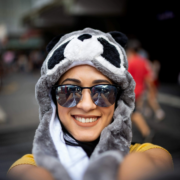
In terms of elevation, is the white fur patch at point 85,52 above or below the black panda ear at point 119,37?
below

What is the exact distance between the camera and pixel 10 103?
26.1 feet

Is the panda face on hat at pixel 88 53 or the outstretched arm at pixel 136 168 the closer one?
the outstretched arm at pixel 136 168

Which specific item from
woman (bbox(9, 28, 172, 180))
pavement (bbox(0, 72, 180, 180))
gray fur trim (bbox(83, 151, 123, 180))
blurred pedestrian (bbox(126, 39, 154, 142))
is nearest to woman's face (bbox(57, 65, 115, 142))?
woman (bbox(9, 28, 172, 180))

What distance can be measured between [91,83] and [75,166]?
52cm

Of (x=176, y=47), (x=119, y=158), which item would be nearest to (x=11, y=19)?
(x=176, y=47)

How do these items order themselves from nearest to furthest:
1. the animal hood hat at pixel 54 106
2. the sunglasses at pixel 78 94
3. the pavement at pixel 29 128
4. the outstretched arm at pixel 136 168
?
the outstretched arm at pixel 136 168 < the animal hood hat at pixel 54 106 < the sunglasses at pixel 78 94 < the pavement at pixel 29 128

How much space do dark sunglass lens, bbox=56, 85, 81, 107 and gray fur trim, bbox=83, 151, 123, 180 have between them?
0.43 metres

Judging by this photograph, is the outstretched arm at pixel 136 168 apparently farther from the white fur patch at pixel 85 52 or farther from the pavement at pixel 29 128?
the pavement at pixel 29 128

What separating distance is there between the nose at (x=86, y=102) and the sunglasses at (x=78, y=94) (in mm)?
20

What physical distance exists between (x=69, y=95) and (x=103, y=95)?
22 centimetres

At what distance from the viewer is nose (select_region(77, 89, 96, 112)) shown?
1.32 meters

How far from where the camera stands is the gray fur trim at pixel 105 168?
94cm

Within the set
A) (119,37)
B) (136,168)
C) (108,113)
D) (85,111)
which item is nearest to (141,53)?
(119,37)

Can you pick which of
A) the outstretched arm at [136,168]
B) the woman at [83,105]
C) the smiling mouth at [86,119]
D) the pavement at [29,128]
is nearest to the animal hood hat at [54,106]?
the woman at [83,105]
